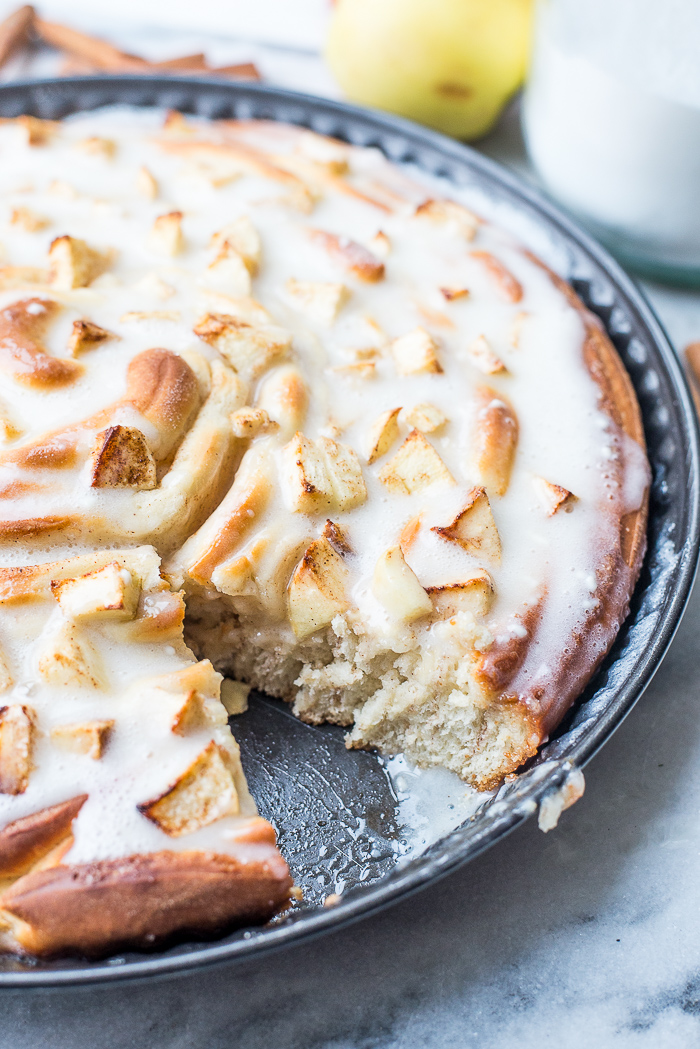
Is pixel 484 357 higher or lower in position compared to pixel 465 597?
higher

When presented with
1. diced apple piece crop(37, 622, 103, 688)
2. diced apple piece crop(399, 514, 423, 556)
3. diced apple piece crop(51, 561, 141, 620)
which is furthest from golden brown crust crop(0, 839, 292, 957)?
diced apple piece crop(399, 514, 423, 556)

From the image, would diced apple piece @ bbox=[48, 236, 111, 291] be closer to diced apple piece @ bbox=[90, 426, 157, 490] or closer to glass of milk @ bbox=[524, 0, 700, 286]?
diced apple piece @ bbox=[90, 426, 157, 490]

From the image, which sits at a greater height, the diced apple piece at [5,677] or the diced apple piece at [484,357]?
the diced apple piece at [484,357]

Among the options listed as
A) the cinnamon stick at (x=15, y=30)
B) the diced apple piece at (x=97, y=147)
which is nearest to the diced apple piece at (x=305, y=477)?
the diced apple piece at (x=97, y=147)

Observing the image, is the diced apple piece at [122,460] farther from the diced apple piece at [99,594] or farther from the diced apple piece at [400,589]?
the diced apple piece at [400,589]

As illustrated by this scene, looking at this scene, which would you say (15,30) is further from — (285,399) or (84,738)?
(84,738)

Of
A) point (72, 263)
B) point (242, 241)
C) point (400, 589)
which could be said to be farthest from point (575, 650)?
point (72, 263)
